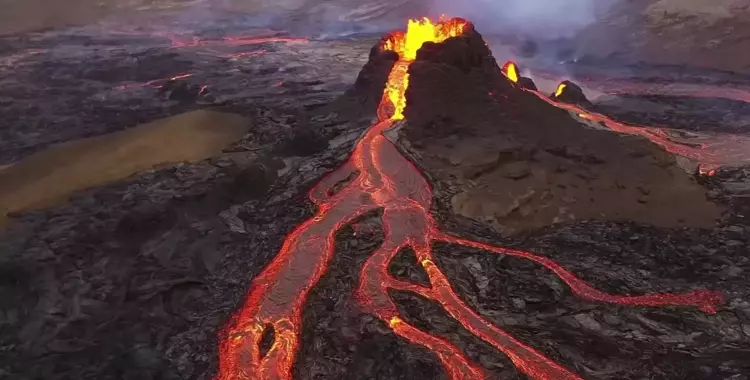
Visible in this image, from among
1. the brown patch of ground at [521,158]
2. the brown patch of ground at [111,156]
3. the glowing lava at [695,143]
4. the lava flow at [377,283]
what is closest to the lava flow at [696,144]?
the glowing lava at [695,143]

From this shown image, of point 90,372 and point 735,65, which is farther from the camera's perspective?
point 735,65

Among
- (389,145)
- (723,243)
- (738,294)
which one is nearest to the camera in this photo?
(738,294)

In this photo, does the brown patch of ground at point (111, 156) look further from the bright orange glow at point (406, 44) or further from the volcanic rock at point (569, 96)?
the volcanic rock at point (569, 96)

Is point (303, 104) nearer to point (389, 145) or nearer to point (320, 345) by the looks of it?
point (389, 145)

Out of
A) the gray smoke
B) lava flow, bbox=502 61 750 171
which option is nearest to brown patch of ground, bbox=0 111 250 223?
lava flow, bbox=502 61 750 171

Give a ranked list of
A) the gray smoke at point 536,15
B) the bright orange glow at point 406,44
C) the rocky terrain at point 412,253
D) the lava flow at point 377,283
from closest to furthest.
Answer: the lava flow at point 377,283
the rocky terrain at point 412,253
the bright orange glow at point 406,44
the gray smoke at point 536,15

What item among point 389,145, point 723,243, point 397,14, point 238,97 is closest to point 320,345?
point 389,145

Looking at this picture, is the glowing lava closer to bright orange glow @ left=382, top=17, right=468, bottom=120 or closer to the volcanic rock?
the volcanic rock

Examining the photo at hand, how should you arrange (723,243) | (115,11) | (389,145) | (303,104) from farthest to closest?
(115,11) < (303,104) < (389,145) < (723,243)
